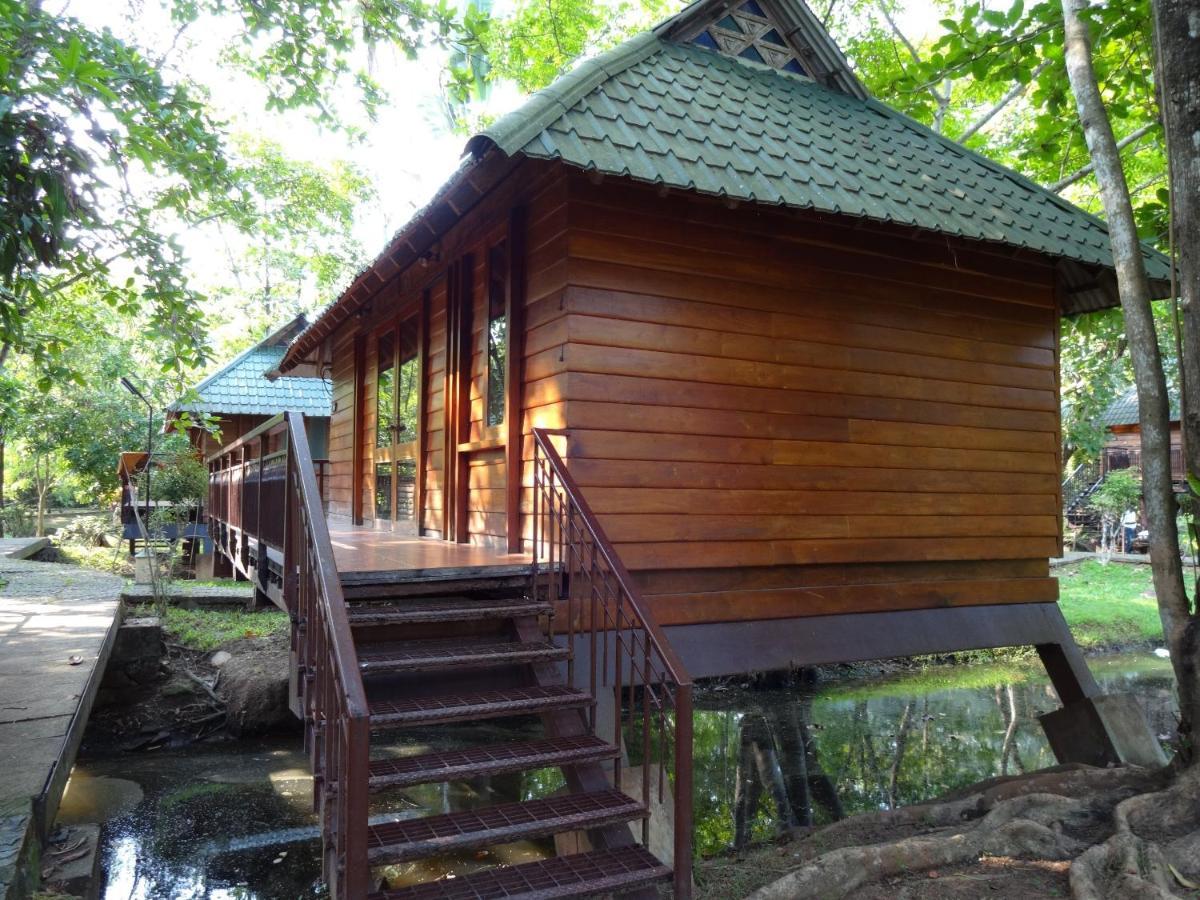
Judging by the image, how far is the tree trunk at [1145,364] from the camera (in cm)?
437

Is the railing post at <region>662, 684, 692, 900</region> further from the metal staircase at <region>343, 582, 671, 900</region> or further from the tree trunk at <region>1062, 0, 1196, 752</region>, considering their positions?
the tree trunk at <region>1062, 0, 1196, 752</region>

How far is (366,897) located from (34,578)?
9.05 meters

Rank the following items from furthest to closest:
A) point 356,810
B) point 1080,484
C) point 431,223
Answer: point 1080,484 < point 431,223 < point 356,810

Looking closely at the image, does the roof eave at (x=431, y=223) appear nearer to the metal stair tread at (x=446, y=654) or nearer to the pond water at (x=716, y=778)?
the metal stair tread at (x=446, y=654)

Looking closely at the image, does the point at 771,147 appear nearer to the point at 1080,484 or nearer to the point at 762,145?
the point at 762,145

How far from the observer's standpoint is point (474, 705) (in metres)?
3.71

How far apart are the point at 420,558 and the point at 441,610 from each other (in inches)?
41.6

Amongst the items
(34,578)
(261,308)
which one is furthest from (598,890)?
(261,308)

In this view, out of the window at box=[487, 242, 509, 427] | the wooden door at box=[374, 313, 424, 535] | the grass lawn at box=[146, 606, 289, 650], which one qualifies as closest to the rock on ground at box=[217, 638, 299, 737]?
the grass lawn at box=[146, 606, 289, 650]

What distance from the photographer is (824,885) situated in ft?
12.0

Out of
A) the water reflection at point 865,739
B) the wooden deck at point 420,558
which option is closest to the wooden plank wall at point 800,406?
the wooden deck at point 420,558

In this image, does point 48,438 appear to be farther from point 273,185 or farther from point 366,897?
point 366,897

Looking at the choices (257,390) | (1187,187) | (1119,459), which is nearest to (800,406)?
(1187,187)

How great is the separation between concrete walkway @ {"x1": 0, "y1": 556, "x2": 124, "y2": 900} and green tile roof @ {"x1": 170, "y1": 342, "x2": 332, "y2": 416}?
9304 millimetres
